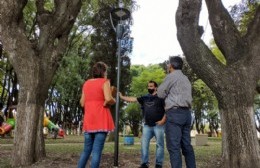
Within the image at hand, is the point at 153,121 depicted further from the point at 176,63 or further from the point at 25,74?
the point at 25,74

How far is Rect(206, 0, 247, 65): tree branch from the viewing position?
8367 millimetres

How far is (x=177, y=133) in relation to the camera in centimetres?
635

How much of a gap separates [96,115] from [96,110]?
0.08 metres

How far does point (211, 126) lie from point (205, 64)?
54304mm

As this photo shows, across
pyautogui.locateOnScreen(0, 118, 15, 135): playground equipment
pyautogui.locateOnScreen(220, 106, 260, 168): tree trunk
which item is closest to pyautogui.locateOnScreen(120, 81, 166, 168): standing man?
pyautogui.locateOnScreen(220, 106, 260, 168): tree trunk

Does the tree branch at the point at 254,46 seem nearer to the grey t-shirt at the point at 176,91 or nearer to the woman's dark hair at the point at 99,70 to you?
the grey t-shirt at the point at 176,91

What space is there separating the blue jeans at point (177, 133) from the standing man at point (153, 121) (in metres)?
1.42

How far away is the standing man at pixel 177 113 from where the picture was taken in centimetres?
635

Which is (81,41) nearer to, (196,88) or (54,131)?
(54,131)

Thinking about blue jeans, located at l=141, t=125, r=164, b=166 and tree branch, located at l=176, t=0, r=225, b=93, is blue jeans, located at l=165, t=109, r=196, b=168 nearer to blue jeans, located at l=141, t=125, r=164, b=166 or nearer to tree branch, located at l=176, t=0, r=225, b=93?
blue jeans, located at l=141, t=125, r=164, b=166

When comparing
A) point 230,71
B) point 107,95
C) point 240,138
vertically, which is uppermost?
point 230,71

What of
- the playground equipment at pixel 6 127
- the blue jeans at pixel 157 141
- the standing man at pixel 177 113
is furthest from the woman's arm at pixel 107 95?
the playground equipment at pixel 6 127

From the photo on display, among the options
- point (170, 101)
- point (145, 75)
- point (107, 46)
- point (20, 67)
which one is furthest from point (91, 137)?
point (145, 75)

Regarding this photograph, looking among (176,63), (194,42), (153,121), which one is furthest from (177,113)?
(194,42)
